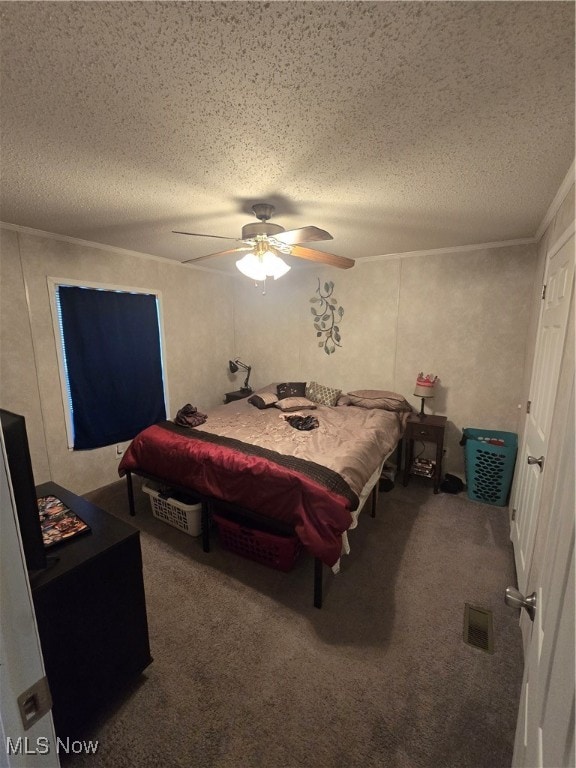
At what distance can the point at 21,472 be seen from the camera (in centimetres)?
101

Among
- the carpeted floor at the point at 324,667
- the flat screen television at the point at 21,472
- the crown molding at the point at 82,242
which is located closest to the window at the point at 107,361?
the crown molding at the point at 82,242

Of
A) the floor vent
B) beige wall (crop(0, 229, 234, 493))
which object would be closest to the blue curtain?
beige wall (crop(0, 229, 234, 493))

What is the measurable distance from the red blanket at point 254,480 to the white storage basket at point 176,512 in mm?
179

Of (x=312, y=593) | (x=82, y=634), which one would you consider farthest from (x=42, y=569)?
(x=312, y=593)

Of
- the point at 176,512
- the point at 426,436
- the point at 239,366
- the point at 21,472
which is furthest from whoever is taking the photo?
the point at 239,366

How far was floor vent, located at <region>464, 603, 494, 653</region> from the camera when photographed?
1693 millimetres

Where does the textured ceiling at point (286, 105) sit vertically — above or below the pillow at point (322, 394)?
above

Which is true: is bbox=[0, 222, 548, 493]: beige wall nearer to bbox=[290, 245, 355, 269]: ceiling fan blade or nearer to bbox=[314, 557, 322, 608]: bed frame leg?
bbox=[290, 245, 355, 269]: ceiling fan blade

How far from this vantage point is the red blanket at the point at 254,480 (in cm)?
185

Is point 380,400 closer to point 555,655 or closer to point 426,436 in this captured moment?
point 426,436

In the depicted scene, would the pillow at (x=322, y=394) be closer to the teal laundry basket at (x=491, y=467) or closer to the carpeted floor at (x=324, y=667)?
the teal laundry basket at (x=491, y=467)

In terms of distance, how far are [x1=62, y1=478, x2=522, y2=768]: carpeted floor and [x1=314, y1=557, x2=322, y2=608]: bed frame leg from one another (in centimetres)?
5

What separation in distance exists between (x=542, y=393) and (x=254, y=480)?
6.06 feet

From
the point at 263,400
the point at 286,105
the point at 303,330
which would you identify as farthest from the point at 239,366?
the point at 286,105
